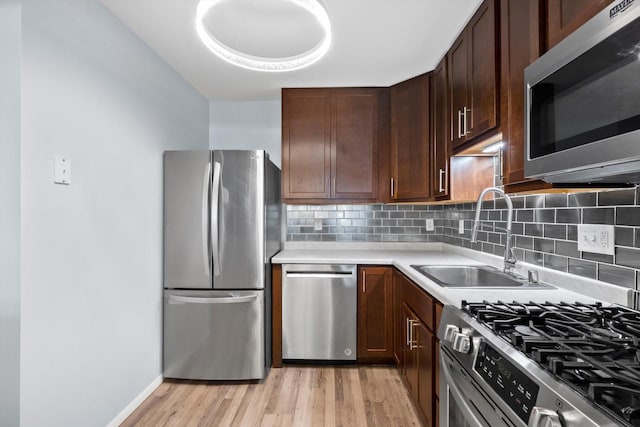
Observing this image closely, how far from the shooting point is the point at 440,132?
2.55m

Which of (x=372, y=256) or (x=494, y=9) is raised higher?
(x=494, y=9)

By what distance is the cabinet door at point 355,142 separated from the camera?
302 cm

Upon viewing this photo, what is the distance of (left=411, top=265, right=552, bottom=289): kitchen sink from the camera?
1.92 metres

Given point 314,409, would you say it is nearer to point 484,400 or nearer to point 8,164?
point 484,400

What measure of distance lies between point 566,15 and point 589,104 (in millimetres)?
422

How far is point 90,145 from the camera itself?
1799 mm

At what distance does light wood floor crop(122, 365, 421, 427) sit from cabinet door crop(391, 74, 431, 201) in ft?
4.79

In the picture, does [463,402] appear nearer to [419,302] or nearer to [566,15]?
[419,302]

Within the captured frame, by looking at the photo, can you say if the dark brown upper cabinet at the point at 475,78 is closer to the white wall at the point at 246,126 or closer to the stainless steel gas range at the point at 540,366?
the stainless steel gas range at the point at 540,366

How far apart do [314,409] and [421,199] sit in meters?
1.70

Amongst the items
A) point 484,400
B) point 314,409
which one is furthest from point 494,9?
point 314,409

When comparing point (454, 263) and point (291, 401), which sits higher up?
point (454, 263)

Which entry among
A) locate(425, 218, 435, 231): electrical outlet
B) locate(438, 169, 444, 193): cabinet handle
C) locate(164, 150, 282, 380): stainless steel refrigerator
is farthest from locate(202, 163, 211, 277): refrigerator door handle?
locate(425, 218, 435, 231): electrical outlet

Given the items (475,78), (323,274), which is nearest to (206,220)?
(323,274)
